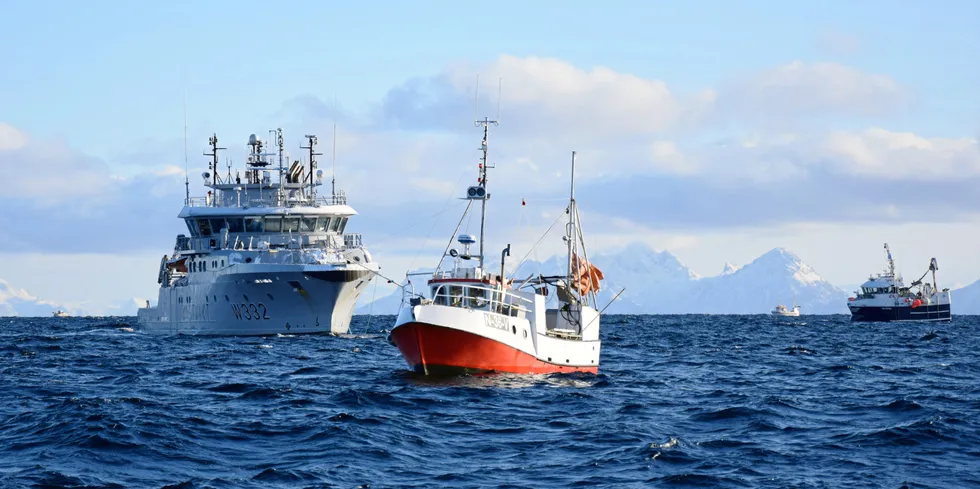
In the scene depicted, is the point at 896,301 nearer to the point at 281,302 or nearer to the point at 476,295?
the point at 281,302

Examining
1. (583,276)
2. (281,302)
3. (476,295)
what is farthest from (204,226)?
(476,295)

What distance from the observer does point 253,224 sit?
289 ft

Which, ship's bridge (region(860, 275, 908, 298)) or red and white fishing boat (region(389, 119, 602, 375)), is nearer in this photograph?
red and white fishing boat (region(389, 119, 602, 375))

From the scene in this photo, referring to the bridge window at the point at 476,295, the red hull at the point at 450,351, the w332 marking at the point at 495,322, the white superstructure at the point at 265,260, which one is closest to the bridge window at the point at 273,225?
the white superstructure at the point at 265,260

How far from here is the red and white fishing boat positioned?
40.0m

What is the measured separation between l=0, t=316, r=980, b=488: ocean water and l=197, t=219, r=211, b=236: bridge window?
3805cm

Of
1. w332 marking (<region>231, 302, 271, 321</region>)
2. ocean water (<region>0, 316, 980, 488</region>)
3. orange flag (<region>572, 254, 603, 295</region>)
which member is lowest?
ocean water (<region>0, 316, 980, 488</region>)

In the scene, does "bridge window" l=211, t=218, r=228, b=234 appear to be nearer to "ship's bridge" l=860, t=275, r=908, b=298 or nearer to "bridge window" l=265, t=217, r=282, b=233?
"bridge window" l=265, t=217, r=282, b=233

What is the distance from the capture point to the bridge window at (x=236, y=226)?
290 ft

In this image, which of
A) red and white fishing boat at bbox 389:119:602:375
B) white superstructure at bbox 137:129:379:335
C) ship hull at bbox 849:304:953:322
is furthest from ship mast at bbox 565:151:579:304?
ship hull at bbox 849:304:953:322

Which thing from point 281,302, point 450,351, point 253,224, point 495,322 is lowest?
point 450,351

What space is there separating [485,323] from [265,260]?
1819 inches

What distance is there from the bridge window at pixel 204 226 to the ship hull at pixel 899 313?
11089cm

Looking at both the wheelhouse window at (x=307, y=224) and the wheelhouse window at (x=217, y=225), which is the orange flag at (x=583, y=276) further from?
the wheelhouse window at (x=217, y=225)
